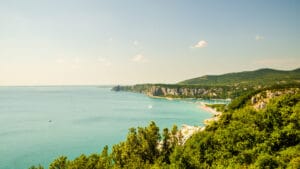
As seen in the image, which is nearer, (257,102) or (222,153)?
(222,153)

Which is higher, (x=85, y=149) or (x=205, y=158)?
(x=205, y=158)

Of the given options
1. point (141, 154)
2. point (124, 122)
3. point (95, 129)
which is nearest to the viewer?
point (141, 154)

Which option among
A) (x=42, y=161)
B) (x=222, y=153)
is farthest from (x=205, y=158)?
(x=42, y=161)

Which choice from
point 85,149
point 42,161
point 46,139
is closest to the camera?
Result: point 42,161

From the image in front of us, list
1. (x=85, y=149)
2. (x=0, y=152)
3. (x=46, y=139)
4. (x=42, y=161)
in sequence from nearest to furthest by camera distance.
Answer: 1. (x=42, y=161)
2. (x=0, y=152)
3. (x=85, y=149)
4. (x=46, y=139)

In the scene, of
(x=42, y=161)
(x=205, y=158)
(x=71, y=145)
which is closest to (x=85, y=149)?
(x=71, y=145)

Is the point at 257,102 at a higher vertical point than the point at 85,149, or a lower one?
higher

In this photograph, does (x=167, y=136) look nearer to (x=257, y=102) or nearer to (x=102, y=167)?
(x=102, y=167)

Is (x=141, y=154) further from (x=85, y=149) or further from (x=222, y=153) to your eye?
(x=85, y=149)

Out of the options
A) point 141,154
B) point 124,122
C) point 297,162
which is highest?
point 297,162
